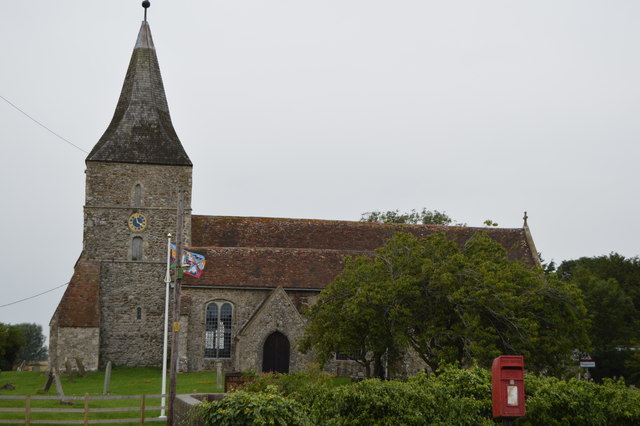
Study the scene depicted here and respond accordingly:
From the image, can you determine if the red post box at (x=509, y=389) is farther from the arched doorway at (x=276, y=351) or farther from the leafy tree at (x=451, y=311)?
the arched doorway at (x=276, y=351)

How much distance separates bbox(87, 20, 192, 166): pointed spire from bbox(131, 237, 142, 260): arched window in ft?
14.0

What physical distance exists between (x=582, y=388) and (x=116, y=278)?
2841cm

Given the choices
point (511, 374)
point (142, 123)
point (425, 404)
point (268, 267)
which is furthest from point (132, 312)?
point (511, 374)

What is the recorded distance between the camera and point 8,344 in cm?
4359

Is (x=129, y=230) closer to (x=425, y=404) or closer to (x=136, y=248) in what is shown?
(x=136, y=248)

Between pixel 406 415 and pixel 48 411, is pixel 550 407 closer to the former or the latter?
pixel 406 415

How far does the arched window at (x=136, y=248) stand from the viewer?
124ft

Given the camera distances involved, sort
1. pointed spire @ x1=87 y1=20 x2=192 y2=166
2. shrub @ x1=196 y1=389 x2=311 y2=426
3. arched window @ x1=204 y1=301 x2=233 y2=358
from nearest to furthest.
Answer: shrub @ x1=196 y1=389 x2=311 y2=426, arched window @ x1=204 y1=301 x2=233 y2=358, pointed spire @ x1=87 y1=20 x2=192 y2=166

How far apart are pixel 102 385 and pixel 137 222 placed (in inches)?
427

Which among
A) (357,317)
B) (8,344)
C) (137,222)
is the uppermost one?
(137,222)

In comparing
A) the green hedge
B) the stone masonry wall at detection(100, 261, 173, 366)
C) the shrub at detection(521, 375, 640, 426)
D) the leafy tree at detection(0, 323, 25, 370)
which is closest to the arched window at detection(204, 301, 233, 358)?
the stone masonry wall at detection(100, 261, 173, 366)

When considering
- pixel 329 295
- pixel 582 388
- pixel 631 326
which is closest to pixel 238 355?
pixel 329 295

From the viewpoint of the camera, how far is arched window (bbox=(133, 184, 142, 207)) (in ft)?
125

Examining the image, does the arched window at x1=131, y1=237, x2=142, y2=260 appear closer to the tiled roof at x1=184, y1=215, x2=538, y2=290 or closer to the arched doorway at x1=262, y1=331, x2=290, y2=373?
the tiled roof at x1=184, y1=215, x2=538, y2=290
